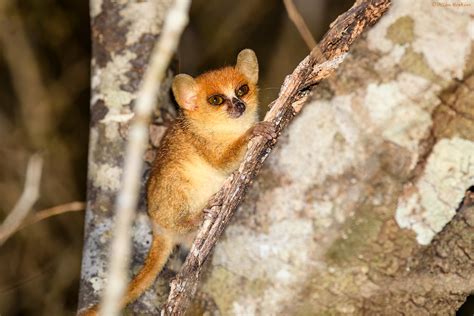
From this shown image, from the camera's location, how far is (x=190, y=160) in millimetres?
4590

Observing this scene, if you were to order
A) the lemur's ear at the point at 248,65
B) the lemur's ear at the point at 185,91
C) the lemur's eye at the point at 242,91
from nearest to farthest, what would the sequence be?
1. the lemur's ear at the point at 185,91
2. the lemur's eye at the point at 242,91
3. the lemur's ear at the point at 248,65

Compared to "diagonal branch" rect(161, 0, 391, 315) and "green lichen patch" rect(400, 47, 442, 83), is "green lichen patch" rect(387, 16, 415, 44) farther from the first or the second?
"diagonal branch" rect(161, 0, 391, 315)

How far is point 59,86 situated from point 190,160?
427cm

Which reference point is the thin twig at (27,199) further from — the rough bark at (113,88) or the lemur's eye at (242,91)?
the lemur's eye at (242,91)

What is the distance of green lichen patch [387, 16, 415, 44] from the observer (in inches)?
80.4

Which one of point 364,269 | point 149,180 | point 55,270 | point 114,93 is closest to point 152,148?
point 149,180

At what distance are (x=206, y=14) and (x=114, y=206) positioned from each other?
541 cm

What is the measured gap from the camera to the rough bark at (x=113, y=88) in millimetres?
4152

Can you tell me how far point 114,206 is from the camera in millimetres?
4086

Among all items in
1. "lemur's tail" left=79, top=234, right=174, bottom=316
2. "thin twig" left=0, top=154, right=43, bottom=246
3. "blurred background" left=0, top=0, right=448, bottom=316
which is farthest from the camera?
"blurred background" left=0, top=0, right=448, bottom=316

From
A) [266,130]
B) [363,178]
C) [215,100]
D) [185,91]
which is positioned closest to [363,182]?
[363,178]

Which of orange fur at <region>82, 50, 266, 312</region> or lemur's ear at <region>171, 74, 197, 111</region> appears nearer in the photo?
orange fur at <region>82, 50, 266, 312</region>

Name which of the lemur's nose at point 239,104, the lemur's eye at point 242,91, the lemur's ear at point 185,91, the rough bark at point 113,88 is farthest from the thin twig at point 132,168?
the lemur's eye at point 242,91

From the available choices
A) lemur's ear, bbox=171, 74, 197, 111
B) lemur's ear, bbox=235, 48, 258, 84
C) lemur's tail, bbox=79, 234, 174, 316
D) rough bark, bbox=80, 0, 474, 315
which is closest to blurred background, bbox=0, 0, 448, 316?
lemur's ear, bbox=235, 48, 258, 84
